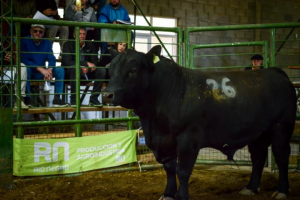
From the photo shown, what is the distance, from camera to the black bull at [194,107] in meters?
3.70

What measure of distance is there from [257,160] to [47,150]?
113 inches

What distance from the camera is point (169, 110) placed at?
3.82 meters

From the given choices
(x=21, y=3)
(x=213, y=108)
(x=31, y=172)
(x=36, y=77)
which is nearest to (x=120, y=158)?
(x=31, y=172)

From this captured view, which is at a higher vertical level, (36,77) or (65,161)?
(36,77)

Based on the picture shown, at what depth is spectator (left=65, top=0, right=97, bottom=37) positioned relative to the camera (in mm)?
7012

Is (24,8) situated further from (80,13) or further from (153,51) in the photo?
(153,51)

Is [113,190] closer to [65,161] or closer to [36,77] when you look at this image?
[65,161]

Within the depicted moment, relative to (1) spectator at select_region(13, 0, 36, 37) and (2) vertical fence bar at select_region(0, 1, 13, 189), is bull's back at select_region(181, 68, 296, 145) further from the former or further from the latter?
(1) spectator at select_region(13, 0, 36, 37)

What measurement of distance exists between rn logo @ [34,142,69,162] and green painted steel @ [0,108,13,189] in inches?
16.7

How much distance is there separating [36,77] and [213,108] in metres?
3.35

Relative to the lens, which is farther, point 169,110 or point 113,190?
point 113,190

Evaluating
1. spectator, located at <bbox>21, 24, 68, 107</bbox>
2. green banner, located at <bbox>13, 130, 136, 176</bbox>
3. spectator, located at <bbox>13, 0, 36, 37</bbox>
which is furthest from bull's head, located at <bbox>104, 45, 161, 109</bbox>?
spectator, located at <bbox>13, 0, 36, 37</bbox>

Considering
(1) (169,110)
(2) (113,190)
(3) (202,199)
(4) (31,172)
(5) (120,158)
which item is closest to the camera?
(1) (169,110)

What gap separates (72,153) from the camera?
5.36 metres
